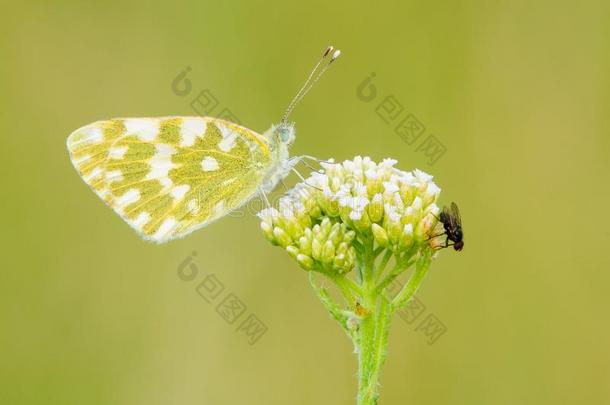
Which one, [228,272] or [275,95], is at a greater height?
[275,95]

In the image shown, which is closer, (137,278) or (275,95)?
(137,278)

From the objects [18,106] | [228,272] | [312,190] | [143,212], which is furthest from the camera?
[18,106]

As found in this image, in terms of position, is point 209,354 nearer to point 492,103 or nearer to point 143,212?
point 143,212

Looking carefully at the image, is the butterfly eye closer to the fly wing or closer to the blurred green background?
the fly wing

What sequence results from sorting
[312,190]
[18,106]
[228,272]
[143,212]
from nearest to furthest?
[312,190] < [143,212] < [228,272] < [18,106]

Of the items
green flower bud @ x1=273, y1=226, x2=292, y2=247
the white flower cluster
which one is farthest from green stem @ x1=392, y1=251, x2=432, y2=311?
green flower bud @ x1=273, y1=226, x2=292, y2=247

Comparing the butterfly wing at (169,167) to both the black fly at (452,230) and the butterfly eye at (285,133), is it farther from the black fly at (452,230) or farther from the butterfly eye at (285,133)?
the black fly at (452,230)

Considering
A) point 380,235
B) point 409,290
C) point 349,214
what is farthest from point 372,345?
point 349,214

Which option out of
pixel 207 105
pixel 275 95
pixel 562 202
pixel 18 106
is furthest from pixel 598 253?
pixel 18 106
